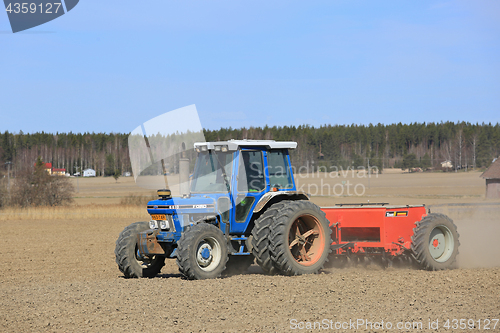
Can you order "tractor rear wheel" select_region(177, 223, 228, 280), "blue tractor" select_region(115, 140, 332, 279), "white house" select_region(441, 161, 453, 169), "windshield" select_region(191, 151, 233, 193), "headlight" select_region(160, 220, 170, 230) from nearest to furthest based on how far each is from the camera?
"tractor rear wheel" select_region(177, 223, 228, 280) < "blue tractor" select_region(115, 140, 332, 279) < "headlight" select_region(160, 220, 170, 230) < "windshield" select_region(191, 151, 233, 193) < "white house" select_region(441, 161, 453, 169)

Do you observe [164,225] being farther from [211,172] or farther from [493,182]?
[493,182]

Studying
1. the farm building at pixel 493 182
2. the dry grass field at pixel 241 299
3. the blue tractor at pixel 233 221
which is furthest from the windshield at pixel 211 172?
the farm building at pixel 493 182

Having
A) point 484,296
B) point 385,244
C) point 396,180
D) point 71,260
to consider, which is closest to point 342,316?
point 484,296

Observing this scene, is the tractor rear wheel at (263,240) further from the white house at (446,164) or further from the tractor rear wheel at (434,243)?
the white house at (446,164)

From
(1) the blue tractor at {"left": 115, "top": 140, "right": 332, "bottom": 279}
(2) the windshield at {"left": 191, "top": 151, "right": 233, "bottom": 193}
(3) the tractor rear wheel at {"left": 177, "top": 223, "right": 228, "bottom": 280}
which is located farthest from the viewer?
(2) the windshield at {"left": 191, "top": 151, "right": 233, "bottom": 193}

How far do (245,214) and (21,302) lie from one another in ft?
12.8

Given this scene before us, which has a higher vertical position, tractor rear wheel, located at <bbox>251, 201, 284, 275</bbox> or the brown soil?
tractor rear wheel, located at <bbox>251, 201, 284, 275</bbox>

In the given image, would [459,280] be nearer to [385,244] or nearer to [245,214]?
[385,244]

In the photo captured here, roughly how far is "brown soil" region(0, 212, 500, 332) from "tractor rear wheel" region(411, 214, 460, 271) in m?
0.40

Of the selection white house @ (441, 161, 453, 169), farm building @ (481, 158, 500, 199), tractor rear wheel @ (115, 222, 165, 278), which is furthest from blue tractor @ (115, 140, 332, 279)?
white house @ (441, 161, 453, 169)

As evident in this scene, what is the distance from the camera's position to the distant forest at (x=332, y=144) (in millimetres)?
104438

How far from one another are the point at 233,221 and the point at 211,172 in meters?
1.00

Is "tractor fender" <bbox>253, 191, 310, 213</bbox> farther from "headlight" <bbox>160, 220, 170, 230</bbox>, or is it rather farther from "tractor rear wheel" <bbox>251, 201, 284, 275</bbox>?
"headlight" <bbox>160, 220, 170, 230</bbox>

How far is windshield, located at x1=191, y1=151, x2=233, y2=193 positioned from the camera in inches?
377
